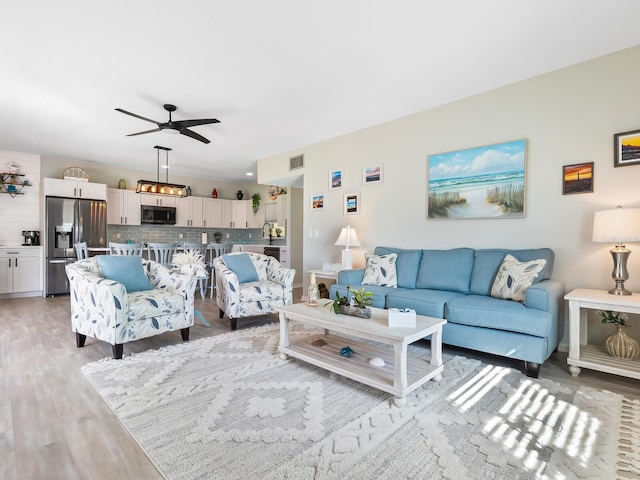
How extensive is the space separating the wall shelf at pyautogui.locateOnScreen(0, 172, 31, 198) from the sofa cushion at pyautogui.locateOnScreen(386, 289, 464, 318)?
6737mm

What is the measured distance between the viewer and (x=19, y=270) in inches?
226

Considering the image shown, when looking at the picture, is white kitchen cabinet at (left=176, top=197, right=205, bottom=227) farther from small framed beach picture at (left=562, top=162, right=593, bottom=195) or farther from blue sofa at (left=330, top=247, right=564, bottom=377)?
small framed beach picture at (left=562, top=162, right=593, bottom=195)

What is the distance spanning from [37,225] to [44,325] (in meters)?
3.24

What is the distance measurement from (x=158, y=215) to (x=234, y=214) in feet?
6.12

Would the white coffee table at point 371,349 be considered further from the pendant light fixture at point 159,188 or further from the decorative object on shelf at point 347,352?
the pendant light fixture at point 159,188

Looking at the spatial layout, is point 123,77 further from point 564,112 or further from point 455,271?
point 564,112

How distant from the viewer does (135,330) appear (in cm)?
290

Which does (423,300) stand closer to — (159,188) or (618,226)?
(618,226)

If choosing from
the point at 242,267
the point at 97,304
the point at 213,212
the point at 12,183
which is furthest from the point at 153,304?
the point at 213,212

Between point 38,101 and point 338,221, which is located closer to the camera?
point 38,101

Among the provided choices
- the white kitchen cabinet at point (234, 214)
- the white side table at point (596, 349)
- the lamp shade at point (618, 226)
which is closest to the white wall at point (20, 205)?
the white kitchen cabinet at point (234, 214)

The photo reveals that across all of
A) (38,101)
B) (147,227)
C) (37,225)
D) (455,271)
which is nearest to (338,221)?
(455,271)

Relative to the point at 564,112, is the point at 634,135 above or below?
below

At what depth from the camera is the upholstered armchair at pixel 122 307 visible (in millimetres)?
2783
